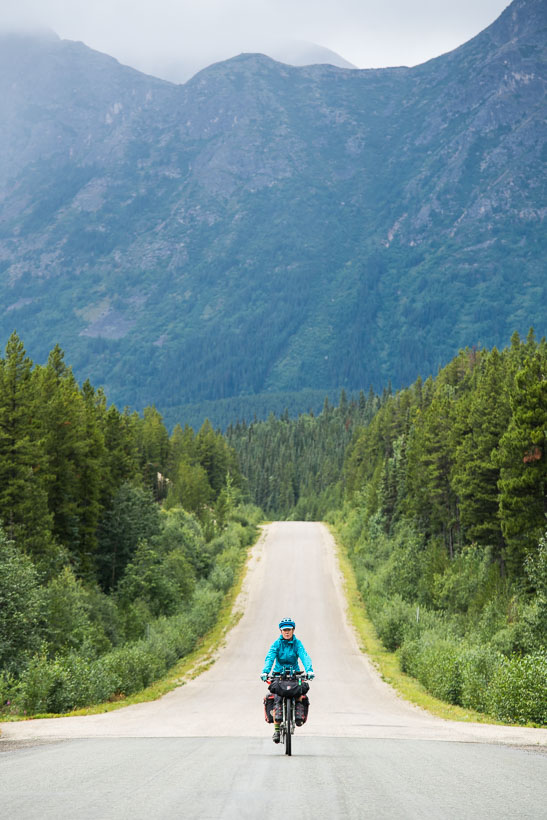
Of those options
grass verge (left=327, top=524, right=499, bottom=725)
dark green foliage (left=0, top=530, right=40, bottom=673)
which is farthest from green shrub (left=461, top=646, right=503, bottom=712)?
dark green foliage (left=0, top=530, right=40, bottom=673)

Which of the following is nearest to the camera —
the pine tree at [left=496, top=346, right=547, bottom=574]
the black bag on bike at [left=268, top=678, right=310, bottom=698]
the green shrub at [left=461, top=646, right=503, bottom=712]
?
the black bag on bike at [left=268, top=678, right=310, bottom=698]

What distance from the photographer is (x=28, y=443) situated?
1698 inches

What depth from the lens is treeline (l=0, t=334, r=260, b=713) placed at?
108ft

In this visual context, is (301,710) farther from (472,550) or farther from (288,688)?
(472,550)

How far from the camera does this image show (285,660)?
16.8 meters

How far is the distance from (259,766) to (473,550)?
45.1 metres

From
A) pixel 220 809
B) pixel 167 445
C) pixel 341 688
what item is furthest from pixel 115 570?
pixel 167 445

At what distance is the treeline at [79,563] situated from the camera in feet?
108

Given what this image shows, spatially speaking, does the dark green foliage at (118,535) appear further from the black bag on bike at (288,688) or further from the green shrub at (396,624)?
the black bag on bike at (288,688)

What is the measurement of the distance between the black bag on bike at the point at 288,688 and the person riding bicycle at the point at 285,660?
190 millimetres

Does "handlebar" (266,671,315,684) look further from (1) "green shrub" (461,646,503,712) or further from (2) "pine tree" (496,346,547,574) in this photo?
(2) "pine tree" (496,346,547,574)

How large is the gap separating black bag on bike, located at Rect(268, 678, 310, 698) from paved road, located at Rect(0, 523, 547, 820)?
1206mm

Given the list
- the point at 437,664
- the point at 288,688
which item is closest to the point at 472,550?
the point at 437,664

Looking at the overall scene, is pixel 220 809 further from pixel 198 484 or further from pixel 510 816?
pixel 198 484
